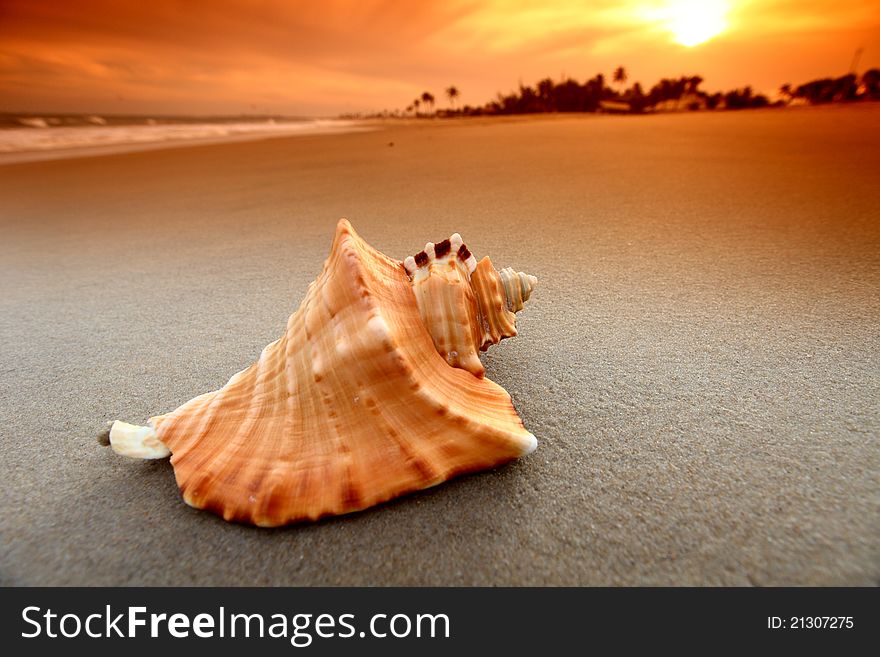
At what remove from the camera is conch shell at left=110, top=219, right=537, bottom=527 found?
1.01 meters

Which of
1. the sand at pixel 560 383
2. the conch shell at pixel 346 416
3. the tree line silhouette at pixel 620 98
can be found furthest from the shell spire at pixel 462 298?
the tree line silhouette at pixel 620 98

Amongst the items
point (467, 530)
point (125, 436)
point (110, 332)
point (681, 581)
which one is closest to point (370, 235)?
point (110, 332)

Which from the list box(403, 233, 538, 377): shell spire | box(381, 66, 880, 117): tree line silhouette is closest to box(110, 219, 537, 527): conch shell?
box(403, 233, 538, 377): shell spire

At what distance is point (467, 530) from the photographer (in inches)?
38.7

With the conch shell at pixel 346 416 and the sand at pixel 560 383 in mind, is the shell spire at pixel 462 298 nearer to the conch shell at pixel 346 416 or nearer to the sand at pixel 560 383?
the conch shell at pixel 346 416

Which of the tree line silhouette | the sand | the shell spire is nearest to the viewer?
the sand

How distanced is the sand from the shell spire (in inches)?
9.7

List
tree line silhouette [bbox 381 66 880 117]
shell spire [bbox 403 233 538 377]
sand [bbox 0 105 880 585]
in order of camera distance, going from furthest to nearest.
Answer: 1. tree line silhouette [bbox 381 66 880 117]
2. shell spire [bbox 403 233 538 377]
3. sand [bbox 0 105 880 585]

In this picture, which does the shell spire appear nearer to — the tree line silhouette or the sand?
the sand

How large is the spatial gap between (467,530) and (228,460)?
58cm

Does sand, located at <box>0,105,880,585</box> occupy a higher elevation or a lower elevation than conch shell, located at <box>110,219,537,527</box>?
lower

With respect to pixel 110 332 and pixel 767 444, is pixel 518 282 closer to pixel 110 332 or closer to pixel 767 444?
pixel 767 444

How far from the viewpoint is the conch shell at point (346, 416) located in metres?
1.01

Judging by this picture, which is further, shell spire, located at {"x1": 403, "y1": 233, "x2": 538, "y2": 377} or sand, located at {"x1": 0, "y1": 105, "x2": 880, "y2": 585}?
shell spire, located at {"x1": 403, "y1": 233, "x2": 538, "y2": 377}
